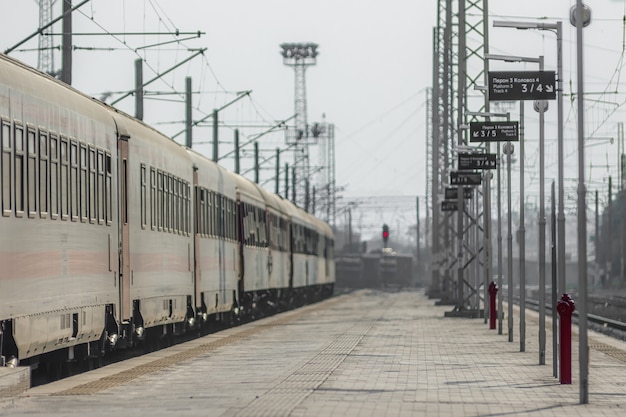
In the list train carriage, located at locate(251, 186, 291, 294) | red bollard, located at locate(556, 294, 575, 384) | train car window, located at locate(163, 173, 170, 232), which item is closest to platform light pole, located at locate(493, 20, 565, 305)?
red bollard, located at locate(556, 294, 575, 384)

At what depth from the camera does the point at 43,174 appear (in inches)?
667

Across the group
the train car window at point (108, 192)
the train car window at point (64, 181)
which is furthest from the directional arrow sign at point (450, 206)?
the train car window at point (64, 181)

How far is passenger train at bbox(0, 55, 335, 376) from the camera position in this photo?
16.0 meters

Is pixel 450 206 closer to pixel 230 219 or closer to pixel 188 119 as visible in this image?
pixel 188 119

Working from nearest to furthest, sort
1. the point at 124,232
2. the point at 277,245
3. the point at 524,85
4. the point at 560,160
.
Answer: the point at 560,160 → the point at 524,85 → the point at 124,232 → the point at 277,245

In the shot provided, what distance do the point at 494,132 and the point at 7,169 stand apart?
1287cm

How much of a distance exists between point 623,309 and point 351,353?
107 feet

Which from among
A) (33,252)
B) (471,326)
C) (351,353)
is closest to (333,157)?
(471,326)

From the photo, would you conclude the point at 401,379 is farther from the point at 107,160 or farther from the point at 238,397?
the point at 107,160

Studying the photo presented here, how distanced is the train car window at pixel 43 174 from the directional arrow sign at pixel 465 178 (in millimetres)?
20213

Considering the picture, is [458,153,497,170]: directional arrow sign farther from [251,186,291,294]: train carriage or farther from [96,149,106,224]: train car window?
[96,149,106,224]: train car window

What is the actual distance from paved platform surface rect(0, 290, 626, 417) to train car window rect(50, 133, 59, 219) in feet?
6.64

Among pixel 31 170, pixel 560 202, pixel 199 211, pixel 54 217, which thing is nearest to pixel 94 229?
pixel 54 217

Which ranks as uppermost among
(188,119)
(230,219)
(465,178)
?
(188,119)
